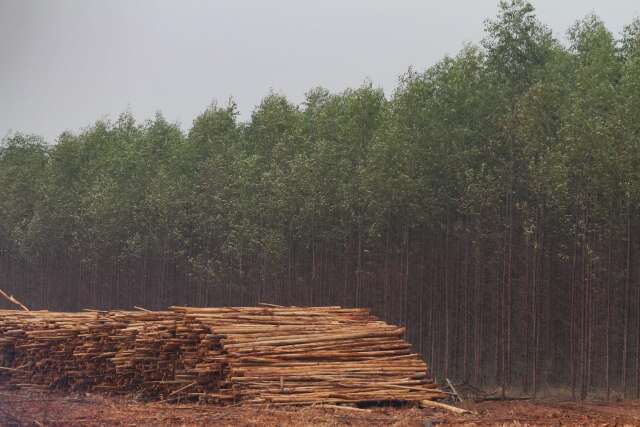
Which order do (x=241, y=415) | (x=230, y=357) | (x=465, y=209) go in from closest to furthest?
(x=241, y=415) → (x=230, y=357) → (x=465, y=209)

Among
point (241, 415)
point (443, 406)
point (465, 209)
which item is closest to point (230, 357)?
point (241, 415)

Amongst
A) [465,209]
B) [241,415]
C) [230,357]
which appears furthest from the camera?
[465,209]

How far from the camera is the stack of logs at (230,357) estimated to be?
14773mm

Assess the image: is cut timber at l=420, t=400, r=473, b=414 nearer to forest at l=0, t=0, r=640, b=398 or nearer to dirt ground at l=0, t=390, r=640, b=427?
dirt ground at l=0, t=390, r=640, b=427

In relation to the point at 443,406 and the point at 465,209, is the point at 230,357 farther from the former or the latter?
the point at 465,209

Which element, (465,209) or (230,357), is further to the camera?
(465,209)

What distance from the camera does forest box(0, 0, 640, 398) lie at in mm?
22047

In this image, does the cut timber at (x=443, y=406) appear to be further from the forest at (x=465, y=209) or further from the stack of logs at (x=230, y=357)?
the forest at (x=465, y=209)

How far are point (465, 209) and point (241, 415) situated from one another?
1295 cm

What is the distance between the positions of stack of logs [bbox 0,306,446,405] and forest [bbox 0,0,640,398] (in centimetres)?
641

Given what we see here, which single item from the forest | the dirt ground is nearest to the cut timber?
the dirt ground

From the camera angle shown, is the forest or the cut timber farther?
the forest

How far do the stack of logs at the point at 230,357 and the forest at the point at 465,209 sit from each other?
6.41 metres

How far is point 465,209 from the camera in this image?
81.1ft
